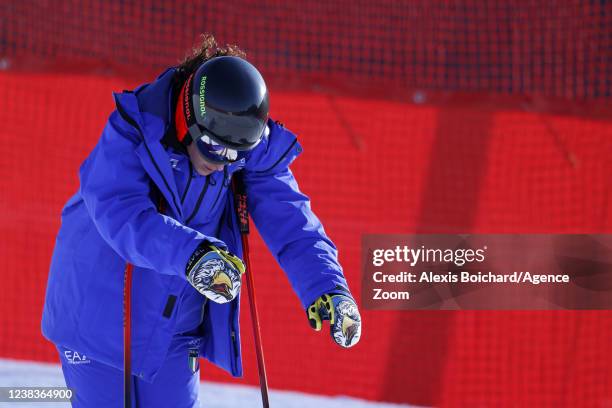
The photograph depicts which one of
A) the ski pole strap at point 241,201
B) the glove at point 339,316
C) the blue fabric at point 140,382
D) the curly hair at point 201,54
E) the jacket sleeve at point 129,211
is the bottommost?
the blue fabric at point 140,382

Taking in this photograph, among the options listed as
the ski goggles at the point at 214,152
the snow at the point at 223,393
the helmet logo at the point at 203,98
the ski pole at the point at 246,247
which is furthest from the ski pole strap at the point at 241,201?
the snow at the point at 223,393

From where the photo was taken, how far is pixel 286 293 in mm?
6051

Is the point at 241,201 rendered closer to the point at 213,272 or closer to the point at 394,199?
the point at 213,272

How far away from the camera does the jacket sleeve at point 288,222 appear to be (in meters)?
3.09

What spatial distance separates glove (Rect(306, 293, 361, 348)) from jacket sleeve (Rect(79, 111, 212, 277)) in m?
0.50

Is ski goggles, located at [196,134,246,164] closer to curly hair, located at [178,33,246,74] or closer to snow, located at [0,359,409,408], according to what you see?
curly hair, located at [178,33,246,74]

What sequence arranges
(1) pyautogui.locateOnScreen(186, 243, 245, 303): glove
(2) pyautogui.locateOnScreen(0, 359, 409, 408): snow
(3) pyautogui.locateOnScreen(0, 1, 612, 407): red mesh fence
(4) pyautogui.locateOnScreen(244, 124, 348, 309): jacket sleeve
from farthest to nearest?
(3) pyautogui.locateOnScreen(0, 1, 612, 407): red mesh fence < (2) pyautogui.locateOnScreen(0, 359, 409, 408): snow < (4) pyautogui.locateOnScreen(244, 124, 348, 309): jacket sleeve < (1) pyautogui.locateOnScreen(186, 243, 245, 303): glove

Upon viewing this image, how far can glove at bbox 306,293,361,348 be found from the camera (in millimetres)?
2957

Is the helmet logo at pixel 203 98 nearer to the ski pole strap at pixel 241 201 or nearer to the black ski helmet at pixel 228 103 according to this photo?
the black ski helmet at pixel 228 103

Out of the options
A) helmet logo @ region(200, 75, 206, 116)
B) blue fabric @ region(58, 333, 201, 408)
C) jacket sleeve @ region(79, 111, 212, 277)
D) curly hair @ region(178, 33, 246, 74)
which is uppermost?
curly hair @ region(178, 33, 246, 74)

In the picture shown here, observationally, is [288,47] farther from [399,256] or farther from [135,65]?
[399,256]

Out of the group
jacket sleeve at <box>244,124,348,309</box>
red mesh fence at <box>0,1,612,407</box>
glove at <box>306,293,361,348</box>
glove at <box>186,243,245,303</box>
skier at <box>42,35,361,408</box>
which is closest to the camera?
glove at <box>186,243,245,303</box>

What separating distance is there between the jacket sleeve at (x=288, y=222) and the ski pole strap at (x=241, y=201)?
23 mm

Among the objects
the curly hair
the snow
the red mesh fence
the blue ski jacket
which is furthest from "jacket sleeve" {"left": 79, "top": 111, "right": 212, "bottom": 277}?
the red mesh fence
